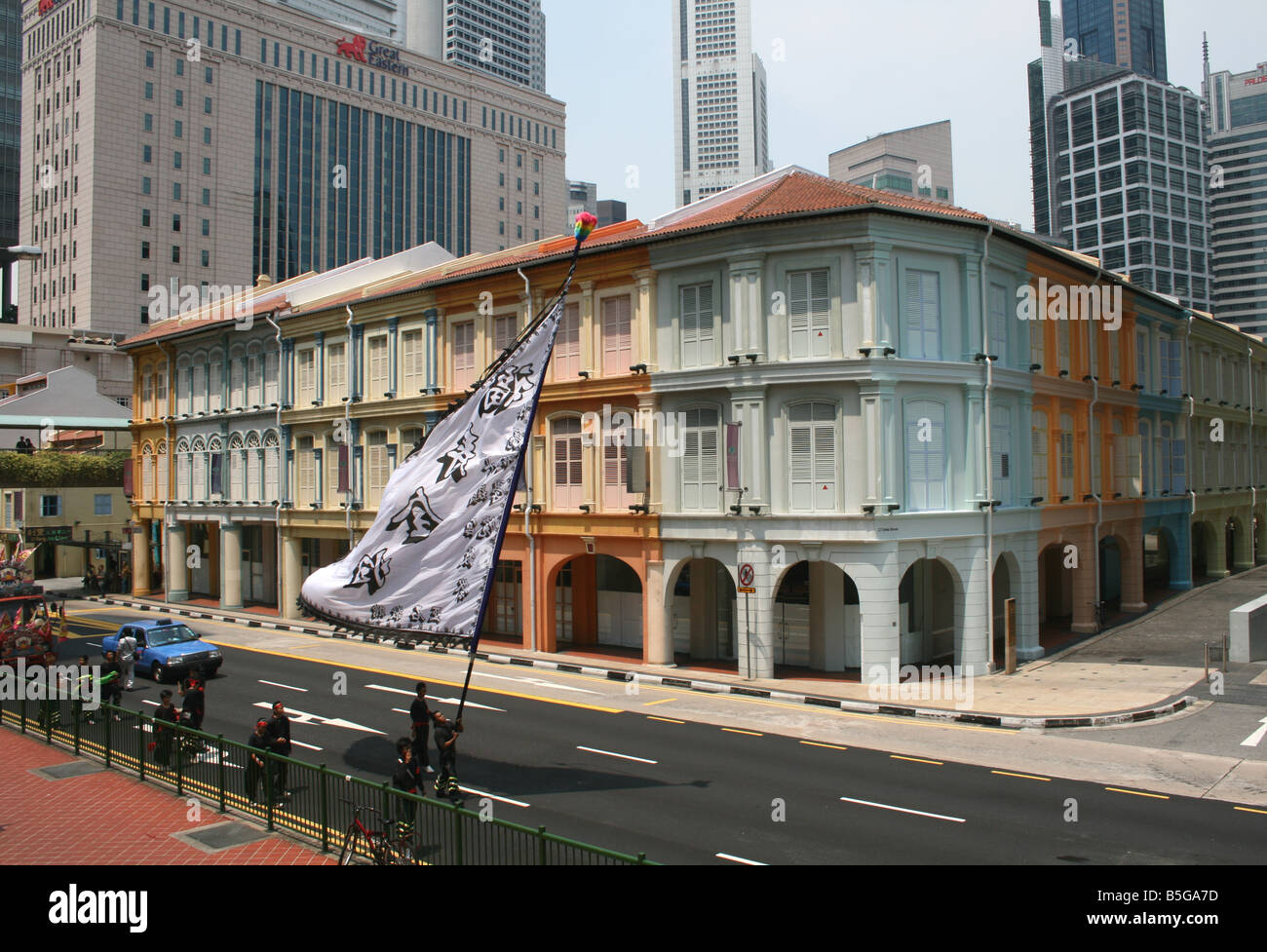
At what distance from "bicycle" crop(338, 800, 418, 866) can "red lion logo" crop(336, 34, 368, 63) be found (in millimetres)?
130422

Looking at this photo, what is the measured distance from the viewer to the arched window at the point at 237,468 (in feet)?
150

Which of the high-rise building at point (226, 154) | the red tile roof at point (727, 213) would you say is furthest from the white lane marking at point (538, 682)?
the high-rise building at point (226, 154)

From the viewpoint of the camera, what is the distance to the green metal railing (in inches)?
449

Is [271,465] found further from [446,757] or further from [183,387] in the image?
[446,757]

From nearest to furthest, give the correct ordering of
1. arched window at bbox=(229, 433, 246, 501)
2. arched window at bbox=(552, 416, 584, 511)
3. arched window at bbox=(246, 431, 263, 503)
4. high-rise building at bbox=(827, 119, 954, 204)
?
arched window at bbox=(552, 416, 584, 511) < arched window at bbox=(246, 431, 263, 503) < arched window at bbox=(229, 433, 246, 501) < high-rise building at bbox=(827, 119, 954, 204)

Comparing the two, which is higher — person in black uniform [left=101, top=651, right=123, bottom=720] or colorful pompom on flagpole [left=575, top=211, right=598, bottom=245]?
colorful pompom on flagpole [left=575, top=211, right=598, bottom=245]

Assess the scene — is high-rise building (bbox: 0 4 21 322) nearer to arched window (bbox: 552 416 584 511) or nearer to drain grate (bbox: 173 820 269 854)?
arched window (bbox: 552 416 584 511)

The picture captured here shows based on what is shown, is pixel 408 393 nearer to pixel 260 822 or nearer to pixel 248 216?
pixel 260 822

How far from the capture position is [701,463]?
28.9 meters

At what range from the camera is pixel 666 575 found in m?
29.3

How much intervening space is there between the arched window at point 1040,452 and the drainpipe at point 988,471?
3.51 metres
